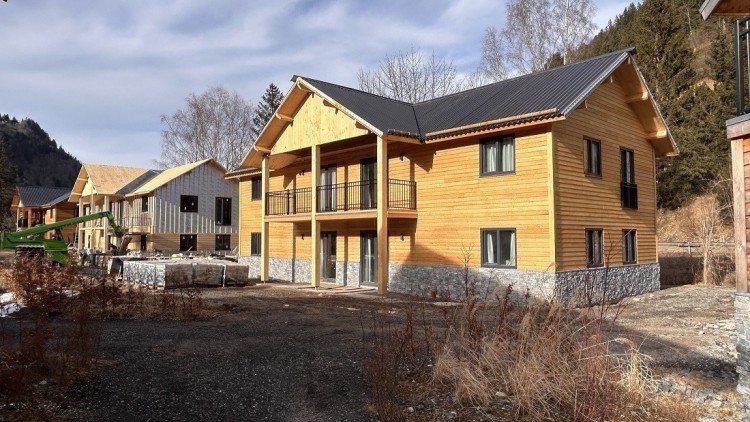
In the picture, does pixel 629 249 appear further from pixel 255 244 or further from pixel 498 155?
pixel 255 244

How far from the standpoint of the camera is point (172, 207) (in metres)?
35.8

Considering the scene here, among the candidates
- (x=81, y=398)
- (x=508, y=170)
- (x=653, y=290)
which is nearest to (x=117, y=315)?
(x=81, y=398)

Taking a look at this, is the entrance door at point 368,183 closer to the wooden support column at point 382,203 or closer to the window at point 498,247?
the wooden support column at point 382,203

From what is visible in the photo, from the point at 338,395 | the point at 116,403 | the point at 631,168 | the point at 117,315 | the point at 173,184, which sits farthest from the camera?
the point at 173,184

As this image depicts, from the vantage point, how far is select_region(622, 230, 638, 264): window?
59.3 ft

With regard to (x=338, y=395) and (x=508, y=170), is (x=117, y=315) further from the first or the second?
(x=508, y=170)

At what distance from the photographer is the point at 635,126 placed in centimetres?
1936

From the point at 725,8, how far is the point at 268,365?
8.65 metres

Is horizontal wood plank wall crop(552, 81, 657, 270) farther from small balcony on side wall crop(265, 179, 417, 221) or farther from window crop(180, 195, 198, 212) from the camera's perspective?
window crop(180, 195, 198, 212)

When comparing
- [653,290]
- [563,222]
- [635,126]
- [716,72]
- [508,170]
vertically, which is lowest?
[653,290]

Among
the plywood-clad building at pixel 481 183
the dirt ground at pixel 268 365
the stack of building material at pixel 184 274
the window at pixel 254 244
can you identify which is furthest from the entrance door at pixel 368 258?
the window at pixel 254 244

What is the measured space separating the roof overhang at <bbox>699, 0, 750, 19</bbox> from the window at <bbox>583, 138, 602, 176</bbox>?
8.82m

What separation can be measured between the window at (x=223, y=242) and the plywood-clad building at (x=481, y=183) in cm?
1691

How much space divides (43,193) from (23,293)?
53360 mm
